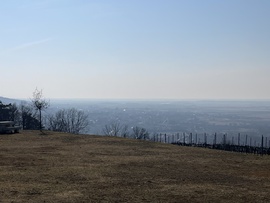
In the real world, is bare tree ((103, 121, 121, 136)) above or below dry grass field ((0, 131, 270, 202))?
below

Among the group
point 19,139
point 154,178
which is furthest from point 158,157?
point 19,139

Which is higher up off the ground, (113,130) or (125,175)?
(125,175)

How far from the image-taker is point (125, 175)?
16.4 meters

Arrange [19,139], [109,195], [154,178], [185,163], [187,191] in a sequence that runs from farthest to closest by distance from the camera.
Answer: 1. [19,139]
2. [185,163]
3. [154,178]
4. [187,191]
5. [109,195]

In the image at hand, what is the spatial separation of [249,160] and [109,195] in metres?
13.4

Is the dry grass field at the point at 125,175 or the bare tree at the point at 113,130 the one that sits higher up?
the dry grass field at the point at 125,175

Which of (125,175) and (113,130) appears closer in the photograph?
(125,175)

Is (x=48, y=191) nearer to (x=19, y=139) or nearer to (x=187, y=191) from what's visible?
(x=187, y=191)


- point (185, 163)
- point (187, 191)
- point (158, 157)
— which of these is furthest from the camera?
point (158, 157)

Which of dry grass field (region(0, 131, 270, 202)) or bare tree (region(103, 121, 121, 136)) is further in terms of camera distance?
bare tree (region(103, 121, 121, 136))

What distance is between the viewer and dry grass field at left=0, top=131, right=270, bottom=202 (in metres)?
12.5

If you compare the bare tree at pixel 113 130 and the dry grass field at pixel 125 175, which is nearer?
the dry grass field at pixel 125 175

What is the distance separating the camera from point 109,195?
1250 cm

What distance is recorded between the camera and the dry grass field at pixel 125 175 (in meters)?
12.5
